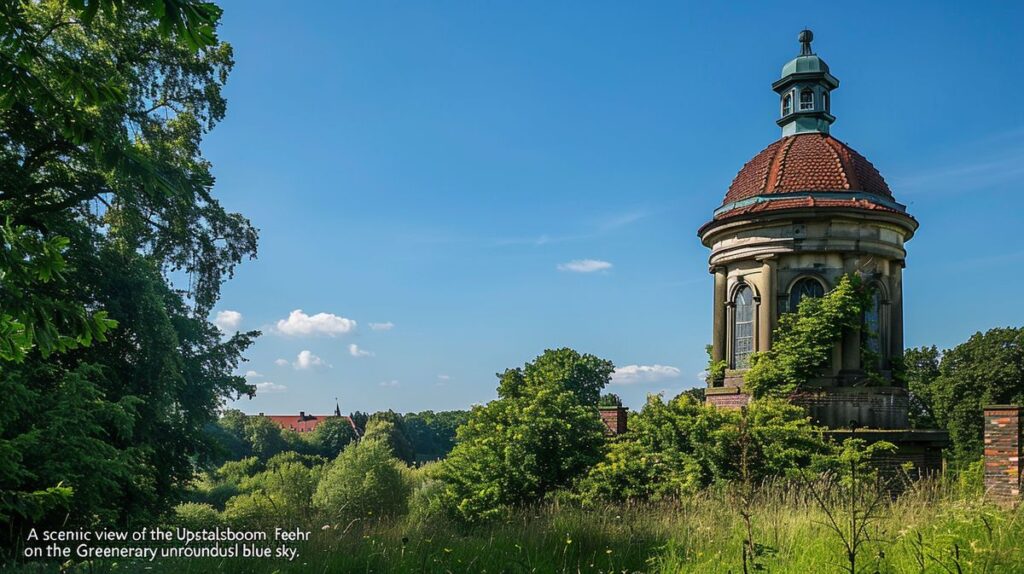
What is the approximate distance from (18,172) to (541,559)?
36.8ft

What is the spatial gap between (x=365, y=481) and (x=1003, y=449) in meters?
24.7

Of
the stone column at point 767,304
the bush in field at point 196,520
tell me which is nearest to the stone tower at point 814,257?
the stone column at point 767,304

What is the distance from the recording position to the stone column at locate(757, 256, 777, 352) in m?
A: 18.9

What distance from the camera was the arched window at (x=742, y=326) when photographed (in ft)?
64.7

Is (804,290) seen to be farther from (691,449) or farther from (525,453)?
(525,453)

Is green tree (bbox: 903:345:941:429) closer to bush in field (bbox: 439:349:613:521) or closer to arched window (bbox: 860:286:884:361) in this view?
arched window (bbox: 860:286:884:361)

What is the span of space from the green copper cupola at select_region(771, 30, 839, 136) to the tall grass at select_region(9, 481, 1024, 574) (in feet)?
48.9

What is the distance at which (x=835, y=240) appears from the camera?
18.5 metres

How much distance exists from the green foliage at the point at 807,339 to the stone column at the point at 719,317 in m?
1.97

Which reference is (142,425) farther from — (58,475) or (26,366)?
(58,475)

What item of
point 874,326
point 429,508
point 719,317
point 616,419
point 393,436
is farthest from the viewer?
point 393,436

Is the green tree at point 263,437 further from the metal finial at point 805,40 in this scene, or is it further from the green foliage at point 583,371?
the metal finial at point 805,40

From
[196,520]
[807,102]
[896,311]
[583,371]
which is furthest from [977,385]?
[196,520]

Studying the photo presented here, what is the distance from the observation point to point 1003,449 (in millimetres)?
13727
